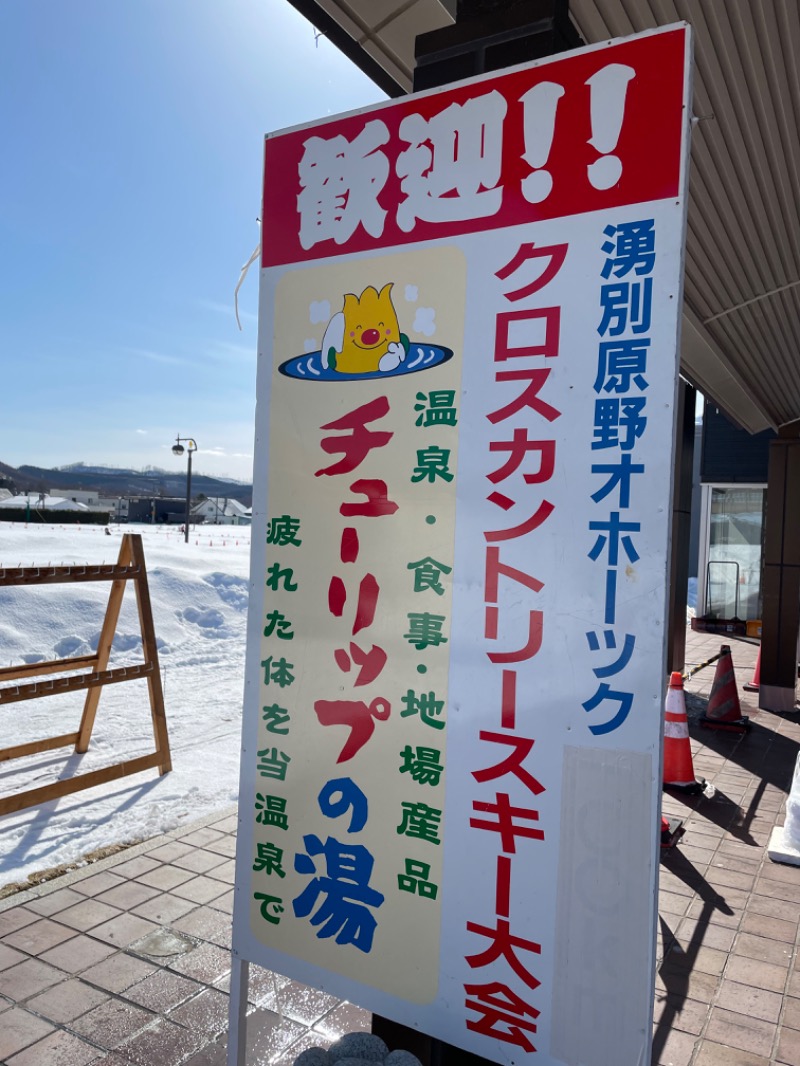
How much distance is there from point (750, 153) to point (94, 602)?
9478mm

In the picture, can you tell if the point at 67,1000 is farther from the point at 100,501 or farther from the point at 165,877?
the point at 100,501

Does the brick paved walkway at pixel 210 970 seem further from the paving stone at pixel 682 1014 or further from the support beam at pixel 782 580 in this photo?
the support beam at pixel 782 580

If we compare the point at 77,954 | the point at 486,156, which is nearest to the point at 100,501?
the point at 77,954

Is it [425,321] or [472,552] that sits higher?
[425,321]

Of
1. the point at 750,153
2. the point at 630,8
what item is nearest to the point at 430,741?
the point at 630,8

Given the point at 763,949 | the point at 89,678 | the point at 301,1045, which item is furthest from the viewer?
the point at 89,678

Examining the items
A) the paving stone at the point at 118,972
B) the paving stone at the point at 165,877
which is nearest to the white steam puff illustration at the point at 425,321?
the paving stone at the point at 118,972

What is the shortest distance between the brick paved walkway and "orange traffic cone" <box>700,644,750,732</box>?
2992 mm

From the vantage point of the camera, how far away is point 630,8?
2795mm

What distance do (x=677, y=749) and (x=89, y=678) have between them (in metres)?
4.38

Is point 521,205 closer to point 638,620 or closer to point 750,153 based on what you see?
point 638,620

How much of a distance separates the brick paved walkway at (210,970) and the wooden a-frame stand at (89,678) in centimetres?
73

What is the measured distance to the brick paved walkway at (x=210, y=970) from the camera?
2836 mm

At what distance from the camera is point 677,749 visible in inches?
227
